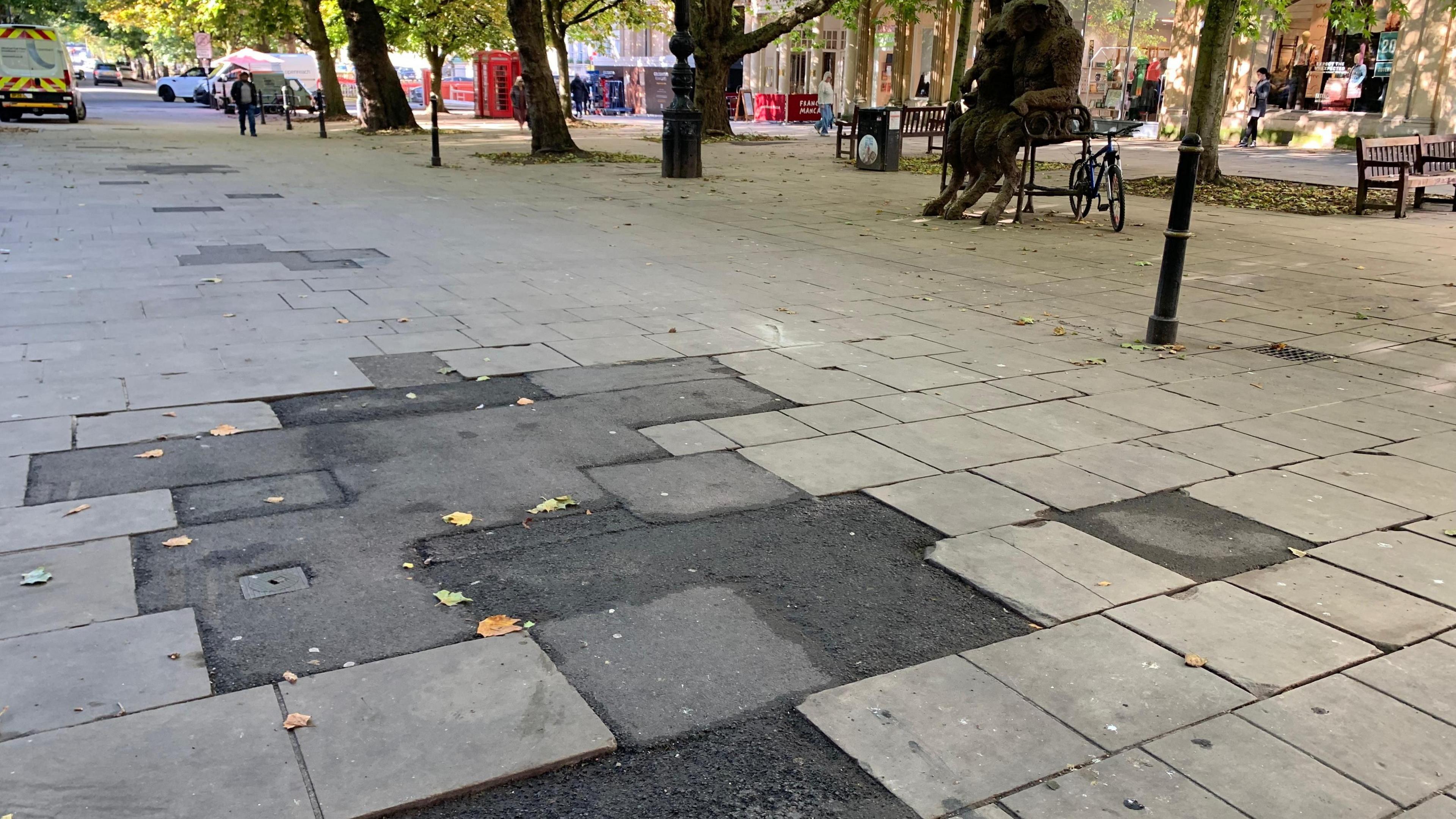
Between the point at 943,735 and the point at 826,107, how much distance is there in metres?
33.7

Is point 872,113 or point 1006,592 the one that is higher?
point 872,113

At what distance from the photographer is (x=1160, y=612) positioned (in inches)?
143

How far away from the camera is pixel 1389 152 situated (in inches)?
594

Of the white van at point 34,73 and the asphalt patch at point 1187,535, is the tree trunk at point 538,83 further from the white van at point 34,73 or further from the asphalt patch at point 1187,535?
the asphalt patch at point 1187,535

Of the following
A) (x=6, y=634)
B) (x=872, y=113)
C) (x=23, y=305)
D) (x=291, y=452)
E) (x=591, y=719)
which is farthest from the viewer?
(x=872, y=113)

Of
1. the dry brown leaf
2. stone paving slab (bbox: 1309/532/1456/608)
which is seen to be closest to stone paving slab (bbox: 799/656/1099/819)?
the dry brown leaf

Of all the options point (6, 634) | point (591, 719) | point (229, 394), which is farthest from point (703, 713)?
point (229, 394)

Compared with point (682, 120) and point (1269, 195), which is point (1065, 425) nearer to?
point (1269, 195)

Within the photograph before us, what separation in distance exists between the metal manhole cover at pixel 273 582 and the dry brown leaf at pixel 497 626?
675 mm

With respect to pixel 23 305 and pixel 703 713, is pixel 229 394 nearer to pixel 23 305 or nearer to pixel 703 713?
pixel 23 305

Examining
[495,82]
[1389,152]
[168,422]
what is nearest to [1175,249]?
[168,422]

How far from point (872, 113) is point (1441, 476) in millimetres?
17280

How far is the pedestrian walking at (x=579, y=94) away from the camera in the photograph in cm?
4734

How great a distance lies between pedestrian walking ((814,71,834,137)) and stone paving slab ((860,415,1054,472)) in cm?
2951
